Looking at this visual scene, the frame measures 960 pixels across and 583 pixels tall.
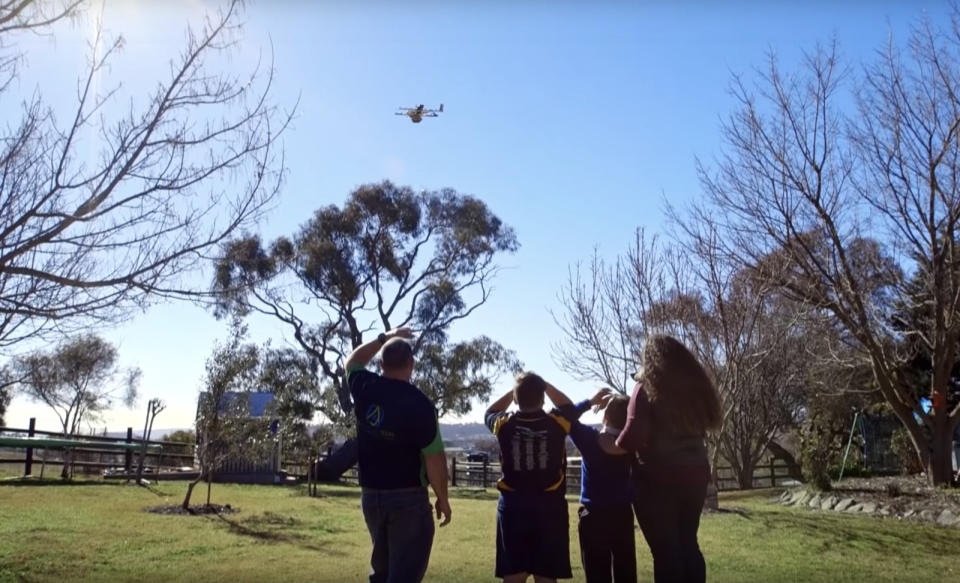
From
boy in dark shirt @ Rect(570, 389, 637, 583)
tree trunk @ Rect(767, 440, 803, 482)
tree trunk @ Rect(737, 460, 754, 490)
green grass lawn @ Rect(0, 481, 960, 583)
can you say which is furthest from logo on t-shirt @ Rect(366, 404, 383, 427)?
tree trunk @ Rect(767, 440, 803, 482)

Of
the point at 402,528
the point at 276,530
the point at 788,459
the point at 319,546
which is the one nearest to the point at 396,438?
the point at 402,528

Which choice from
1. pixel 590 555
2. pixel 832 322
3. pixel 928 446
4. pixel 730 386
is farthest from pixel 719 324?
pixel 590 555

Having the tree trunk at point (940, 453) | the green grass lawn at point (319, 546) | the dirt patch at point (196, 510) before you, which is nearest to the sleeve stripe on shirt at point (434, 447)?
the green grass lawn at point (319, 546)

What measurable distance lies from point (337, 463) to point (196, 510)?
49.8 feet

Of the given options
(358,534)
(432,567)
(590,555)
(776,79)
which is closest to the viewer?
(590,555)

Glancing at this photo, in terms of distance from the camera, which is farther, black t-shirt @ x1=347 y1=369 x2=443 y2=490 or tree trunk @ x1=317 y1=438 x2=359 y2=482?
tree trunk @ x1=317 y1=438 x2=359 y2=482

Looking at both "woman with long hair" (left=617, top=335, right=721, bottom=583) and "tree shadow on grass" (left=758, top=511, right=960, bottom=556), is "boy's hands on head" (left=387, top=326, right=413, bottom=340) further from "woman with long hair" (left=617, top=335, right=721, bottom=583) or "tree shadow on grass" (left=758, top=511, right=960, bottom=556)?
"tree shadow on grass" (left=758, top=511, right=960, bottom=556)

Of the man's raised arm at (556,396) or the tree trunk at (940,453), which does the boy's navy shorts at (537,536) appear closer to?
the man's raised arm at (556,396)

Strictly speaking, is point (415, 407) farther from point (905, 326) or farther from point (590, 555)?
point (905, 326)

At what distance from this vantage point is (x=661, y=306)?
12.6 meters

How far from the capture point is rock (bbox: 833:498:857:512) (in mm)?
13375

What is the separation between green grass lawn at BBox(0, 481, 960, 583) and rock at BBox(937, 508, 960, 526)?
589 millimetres

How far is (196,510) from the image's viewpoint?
494 inches

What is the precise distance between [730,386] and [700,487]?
894 cm
